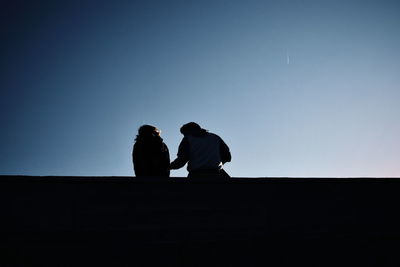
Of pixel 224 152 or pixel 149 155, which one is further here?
pixel 224 152

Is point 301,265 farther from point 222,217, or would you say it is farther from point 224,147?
point 224,147

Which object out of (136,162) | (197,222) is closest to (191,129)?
(136,162)

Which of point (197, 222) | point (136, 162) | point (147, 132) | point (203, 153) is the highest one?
point (147, 132)

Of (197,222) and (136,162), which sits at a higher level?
(136,162)

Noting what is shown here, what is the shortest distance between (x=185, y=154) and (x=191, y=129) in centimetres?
37

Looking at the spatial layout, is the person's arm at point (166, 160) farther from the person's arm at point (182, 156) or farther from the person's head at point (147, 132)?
the person's head at point (147, 132)

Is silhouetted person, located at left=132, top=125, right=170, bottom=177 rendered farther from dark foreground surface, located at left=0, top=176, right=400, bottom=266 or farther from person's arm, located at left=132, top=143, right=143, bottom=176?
dark foreground surface, located at left=0, top=176, right=400, bottom=266

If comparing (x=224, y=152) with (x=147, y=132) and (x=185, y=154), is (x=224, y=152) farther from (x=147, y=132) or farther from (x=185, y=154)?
(x=147, y=132)

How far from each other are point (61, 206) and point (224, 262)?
1.90 m

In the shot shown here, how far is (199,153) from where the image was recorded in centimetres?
402

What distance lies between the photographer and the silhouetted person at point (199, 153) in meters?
3.96

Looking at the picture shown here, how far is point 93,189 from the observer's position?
11.0ft

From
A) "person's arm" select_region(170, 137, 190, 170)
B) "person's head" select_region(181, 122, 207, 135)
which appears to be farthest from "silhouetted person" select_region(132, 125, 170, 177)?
"person's head" select_region(181, 122, 207, 135)

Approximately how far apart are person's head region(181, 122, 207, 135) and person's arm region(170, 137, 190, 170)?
12cm
